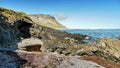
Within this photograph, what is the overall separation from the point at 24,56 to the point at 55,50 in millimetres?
20818

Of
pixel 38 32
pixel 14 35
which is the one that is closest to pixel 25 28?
pixel 38 32

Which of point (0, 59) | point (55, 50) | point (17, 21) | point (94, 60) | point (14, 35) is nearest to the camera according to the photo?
point (0, 59)

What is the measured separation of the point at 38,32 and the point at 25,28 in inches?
128

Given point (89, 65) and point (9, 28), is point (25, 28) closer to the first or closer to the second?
point (9, 28)

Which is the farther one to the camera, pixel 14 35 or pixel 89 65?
pixel 14 35

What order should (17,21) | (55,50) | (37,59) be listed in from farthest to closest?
1. (17,21)
2. (55,50)
3. (37,59)

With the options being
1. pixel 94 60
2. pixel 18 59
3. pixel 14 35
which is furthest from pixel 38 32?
pixel 18 59

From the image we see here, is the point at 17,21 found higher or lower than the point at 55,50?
higher

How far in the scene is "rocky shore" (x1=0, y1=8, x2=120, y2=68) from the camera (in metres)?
26.7

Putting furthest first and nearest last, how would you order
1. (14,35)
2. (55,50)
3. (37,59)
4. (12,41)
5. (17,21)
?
(17,21)
(14,35)
(12,41)
(55,50)
(37,59)

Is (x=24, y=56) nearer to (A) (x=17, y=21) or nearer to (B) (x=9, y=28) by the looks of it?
(B) (x=9, y=28)

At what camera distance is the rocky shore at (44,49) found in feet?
87.5

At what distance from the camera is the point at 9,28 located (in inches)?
2147

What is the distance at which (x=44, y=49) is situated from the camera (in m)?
50.0
